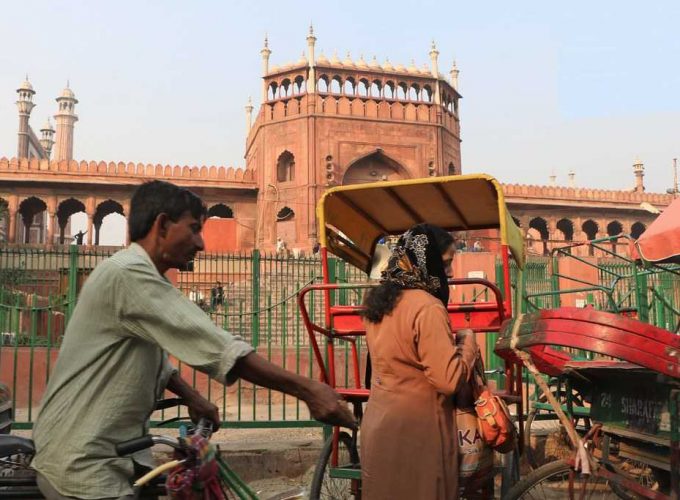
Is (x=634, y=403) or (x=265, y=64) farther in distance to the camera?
(x=265, y=64)

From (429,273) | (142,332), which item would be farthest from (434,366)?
(142,332)

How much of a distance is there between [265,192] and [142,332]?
88.1 feet

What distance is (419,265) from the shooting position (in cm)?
224

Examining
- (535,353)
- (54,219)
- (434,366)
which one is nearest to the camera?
(434,366)

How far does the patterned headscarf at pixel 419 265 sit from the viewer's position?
7.31ft

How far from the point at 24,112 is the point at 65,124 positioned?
7.37 meters

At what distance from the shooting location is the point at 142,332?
1485 mm

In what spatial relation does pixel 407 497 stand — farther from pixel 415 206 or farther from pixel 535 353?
pixel 415 206

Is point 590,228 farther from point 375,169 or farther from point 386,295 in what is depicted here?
point 386,295

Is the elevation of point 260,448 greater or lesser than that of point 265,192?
lesser

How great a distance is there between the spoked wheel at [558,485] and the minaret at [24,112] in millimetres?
48657

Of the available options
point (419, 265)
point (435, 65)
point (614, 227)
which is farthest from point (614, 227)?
point (419, 265)

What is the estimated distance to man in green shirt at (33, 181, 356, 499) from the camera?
1.44 m

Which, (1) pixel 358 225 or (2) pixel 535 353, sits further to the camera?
(1) pixel 358 225
